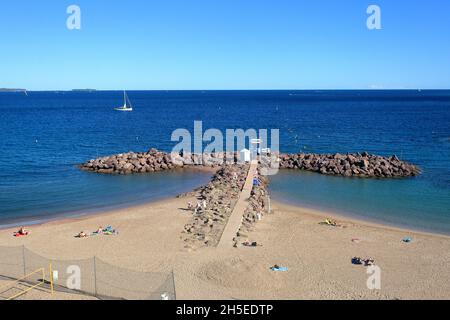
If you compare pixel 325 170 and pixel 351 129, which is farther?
pixel 351 129

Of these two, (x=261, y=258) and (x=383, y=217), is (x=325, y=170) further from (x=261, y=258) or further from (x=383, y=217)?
(x=261, y=258)

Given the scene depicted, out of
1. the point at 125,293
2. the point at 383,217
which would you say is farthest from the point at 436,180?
the point at 125,293

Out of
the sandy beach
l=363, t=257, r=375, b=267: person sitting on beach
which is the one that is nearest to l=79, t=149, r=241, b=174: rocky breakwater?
the sandy beach

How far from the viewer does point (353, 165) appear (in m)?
50.6

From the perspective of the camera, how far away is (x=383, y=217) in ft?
114

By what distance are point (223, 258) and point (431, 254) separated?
1254 cm

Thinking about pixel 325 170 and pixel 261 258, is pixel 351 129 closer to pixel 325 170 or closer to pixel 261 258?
pixel 325 170

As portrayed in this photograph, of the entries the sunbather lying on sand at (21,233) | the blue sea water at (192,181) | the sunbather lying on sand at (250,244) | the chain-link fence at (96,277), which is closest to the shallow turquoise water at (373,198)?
the blue sea water at (192,181)

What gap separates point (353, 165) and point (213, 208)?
23192 millimetres

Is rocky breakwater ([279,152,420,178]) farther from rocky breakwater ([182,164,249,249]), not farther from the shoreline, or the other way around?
the shoreline

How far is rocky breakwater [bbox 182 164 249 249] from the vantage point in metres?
27.9
